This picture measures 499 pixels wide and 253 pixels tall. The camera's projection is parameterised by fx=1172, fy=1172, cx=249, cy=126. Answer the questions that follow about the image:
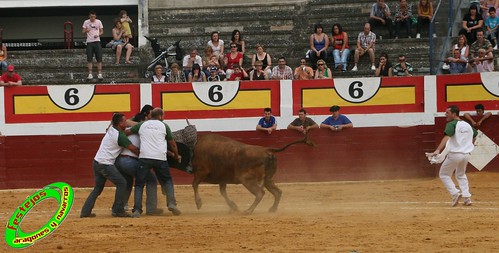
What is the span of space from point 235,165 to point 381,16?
33.0 ft

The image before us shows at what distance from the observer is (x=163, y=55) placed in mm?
25203

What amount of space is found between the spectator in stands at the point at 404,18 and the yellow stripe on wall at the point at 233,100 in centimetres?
505

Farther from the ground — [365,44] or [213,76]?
[365,44]

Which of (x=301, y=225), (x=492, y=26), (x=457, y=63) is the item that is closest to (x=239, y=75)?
(x=457, y=63)

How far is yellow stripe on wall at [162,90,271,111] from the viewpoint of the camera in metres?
22.0

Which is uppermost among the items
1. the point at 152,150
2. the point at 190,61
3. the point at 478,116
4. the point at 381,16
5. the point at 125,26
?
the point at 381,16

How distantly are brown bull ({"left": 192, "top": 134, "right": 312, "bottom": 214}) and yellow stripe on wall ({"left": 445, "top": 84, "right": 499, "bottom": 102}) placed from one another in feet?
19.6

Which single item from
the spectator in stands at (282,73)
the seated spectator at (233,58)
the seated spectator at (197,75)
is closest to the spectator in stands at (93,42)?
the seated spectator at (197,75)

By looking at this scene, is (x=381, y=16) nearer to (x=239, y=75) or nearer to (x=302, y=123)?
(x=239, y=75)

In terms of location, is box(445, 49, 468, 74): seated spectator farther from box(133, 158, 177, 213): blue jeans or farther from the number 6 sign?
box(133, 158, 177, 213): blue jeans

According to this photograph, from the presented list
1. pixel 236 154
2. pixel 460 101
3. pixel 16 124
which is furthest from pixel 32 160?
pixel 460 101

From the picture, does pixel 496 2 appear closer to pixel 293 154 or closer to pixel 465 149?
pixel 293 154

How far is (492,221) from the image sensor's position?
1521cm

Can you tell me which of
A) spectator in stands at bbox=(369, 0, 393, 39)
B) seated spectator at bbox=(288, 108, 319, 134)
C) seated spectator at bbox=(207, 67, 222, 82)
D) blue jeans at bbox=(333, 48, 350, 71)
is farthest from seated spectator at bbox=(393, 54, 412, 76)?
seated spectator at bbox=(207, 67, 222, 82)
